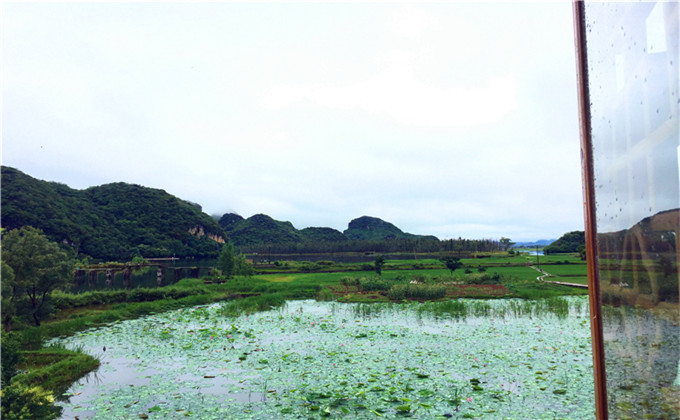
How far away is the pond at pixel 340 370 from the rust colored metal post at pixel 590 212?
308 centimetres

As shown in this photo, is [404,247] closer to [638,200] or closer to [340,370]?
[340,370]

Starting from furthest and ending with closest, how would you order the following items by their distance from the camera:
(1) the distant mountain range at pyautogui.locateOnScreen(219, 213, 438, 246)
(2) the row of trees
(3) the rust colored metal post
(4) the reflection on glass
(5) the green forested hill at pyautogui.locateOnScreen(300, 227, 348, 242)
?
1. (5) the green forested hill at pyautogui.locateOnScreen(300, 227, 348, 242)
2. (1) the distant mountain range at pyautogui.locateOnScreen(219, 213, 438, 246)
3. (2) the row of trees
4. (3) the rust colored metal post
5. (4) the reflection on glass

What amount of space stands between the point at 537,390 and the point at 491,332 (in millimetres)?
3349

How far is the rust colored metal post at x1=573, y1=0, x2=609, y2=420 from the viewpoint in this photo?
885 mm

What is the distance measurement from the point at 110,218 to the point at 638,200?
2098 inches

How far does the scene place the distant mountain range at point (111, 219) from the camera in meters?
33.2

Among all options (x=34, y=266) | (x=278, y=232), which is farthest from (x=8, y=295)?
(x=278, y=232)

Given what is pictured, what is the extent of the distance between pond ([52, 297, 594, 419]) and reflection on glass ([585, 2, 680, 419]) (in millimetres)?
3182

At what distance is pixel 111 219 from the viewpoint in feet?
147

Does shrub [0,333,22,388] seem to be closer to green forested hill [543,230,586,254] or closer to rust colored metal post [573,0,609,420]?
rust colored metal post [573,0,609,420]

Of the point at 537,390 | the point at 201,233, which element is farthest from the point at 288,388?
the point at 201,233

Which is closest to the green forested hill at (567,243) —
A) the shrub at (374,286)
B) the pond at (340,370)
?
the shrub at (374,286)

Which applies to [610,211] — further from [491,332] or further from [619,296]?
[491,332]

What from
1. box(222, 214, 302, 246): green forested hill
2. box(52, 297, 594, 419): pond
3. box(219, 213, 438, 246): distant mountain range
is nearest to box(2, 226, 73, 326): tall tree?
box(52, 297, 594, 419): pond
